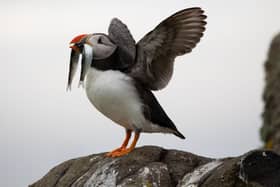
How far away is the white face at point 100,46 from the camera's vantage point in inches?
524

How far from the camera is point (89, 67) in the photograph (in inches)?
521

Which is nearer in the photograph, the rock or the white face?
the rock

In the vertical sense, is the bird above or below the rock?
above

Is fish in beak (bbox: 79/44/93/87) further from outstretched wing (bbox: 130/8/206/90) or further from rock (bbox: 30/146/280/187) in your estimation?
rock (bbox: 30/146/280/187)

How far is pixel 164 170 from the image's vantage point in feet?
42.0

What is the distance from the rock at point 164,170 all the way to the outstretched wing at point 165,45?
2.99 ft

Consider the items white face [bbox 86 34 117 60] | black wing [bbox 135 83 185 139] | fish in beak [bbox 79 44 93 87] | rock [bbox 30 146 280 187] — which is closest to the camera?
rock [bbox 30 146 280 187]

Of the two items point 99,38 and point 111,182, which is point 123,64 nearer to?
point 99,38

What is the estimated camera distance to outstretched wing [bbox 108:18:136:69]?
532 inches

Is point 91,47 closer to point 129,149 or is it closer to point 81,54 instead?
point 81,54

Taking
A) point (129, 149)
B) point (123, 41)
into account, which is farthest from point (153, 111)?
point (123, 41)

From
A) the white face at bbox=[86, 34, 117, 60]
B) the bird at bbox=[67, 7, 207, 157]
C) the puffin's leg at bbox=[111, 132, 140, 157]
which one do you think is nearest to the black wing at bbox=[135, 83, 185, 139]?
the bird at bbox=[67, 7, 207, 157]

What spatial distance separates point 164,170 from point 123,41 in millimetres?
1929

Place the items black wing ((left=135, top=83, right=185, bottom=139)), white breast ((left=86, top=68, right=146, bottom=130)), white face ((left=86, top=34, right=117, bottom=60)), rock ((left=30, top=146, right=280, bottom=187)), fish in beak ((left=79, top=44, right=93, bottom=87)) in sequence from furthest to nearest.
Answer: black wing ((left=135, top=83, right=185, bottom=139)), white face ((left=86, top=34, right=117, bottom=60)), fish in beak ((left=79, top=44, right=93, bottom=87)), white breast ((left=86, top=68, right=146, bottom=130)), rock ((left=30, top=146, right=280, bottom=187))
